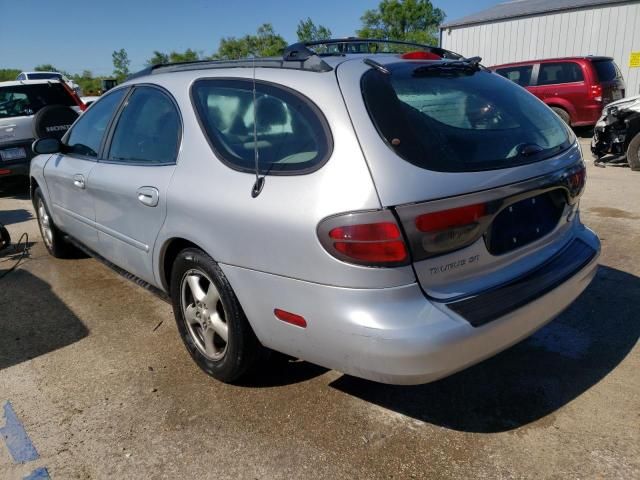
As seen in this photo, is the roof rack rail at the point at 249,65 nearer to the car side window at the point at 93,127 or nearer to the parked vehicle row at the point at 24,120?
the car side window at the point at 93,127

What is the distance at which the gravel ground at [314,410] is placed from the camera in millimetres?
2334

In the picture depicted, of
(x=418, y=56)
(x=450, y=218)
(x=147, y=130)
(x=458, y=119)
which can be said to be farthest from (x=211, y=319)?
(x=418, y=56)

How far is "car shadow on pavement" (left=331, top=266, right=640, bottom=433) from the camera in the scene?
8.64 feet

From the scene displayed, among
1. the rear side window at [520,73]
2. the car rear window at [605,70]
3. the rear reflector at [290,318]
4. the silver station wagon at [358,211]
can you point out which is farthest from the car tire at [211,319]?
the rear side window at [520,73]

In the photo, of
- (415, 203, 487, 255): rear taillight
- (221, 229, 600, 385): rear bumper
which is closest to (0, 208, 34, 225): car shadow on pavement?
(221, 229, 600, 385): rear bumper

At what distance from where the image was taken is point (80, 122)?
4.36 m

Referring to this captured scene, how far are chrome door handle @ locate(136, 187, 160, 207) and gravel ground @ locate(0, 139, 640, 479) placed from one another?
94 centimetres

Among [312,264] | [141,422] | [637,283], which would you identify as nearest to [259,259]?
[312,264]

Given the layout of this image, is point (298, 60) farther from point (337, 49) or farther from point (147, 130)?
point (147, 130)

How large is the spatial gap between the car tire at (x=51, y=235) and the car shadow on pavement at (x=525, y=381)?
3.33 m

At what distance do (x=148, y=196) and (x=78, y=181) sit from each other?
123 cm

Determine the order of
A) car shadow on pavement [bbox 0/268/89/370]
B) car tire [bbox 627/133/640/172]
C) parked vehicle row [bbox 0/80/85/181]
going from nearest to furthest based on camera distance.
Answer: car shadow on pavement [bbox 0/268/89/370] < parked vehicle row [bbox 0/80/85/181] < car tire [bbox 627/133/640/172]

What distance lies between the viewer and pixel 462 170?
2209 millimetres

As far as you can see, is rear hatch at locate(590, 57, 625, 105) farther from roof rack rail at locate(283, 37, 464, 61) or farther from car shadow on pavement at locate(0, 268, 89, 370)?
car shadow on pavement at locate(0, 268, 89, 370)
